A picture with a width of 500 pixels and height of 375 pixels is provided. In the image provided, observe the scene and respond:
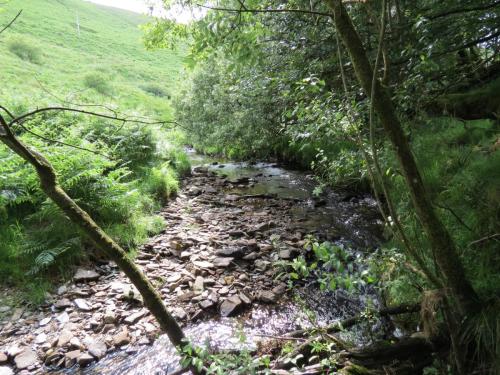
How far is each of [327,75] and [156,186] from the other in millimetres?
6170

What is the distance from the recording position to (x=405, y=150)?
219 cm

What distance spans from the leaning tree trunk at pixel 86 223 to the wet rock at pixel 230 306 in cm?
191

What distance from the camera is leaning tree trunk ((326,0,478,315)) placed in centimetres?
205

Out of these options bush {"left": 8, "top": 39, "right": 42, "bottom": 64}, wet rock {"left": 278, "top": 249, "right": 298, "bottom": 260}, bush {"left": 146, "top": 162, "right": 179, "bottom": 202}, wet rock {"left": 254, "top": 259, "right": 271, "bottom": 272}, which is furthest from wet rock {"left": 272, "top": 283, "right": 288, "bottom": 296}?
bush {"left": 8, "top": 39, "right": 42, "bottom": 64}

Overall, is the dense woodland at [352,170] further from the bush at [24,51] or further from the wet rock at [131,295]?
the bush at [24,51]

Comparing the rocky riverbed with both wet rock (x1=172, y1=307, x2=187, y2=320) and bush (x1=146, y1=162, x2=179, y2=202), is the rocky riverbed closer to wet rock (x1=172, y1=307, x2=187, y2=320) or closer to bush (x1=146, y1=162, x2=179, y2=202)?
wet rock (x1=172, y1=307, x2=187, y2=320)

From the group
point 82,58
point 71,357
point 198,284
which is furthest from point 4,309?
point 82,58

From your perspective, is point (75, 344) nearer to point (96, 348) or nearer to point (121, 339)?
point (96, 348)

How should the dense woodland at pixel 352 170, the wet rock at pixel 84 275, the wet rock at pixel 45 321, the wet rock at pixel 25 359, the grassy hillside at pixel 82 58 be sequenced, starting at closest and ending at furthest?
1. the dense woodland at pixel 352 170
2. the wet rock at pixel 25 359
3. the wet rock at pixel 45 321
4. the wet rock at pixel 84 275
5. the grassy hillside at pixel 82 58

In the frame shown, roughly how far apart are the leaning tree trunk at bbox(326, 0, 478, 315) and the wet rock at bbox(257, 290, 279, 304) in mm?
2899

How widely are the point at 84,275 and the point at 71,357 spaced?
168 centimetres

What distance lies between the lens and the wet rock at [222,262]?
5887 millimetres

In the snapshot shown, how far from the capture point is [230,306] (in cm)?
475

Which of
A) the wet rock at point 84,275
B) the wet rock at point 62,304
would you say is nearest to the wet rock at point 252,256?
Answer: the wet rock at point 84,275
